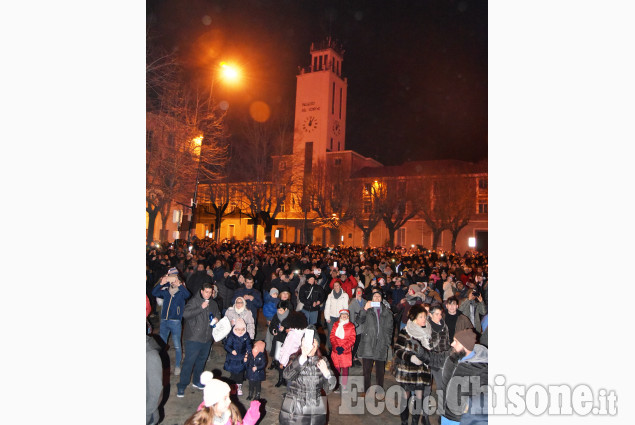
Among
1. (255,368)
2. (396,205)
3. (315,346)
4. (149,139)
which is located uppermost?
(396,205)

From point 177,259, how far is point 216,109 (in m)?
7.58

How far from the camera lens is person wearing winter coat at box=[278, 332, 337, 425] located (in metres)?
4.29

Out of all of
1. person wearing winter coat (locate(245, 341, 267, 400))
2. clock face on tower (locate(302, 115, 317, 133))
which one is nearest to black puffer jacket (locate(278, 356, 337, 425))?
person wearing winter coat (locate(245, 341, 267, 400))

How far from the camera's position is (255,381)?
21.0 feet

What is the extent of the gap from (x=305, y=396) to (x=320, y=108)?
203 feet

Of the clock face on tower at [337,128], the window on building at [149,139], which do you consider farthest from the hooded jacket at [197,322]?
the clock face on tower at [337,128]

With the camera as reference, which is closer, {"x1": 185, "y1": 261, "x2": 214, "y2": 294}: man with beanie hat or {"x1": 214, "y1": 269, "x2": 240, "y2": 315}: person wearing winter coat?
{"x1": 185, "y1": 261, "x2": 214, "y2": 294}: man with beanie hat

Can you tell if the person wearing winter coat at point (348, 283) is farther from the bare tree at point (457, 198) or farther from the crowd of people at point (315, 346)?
the bare tree at point (457, 198)

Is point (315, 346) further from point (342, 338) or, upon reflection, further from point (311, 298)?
point (311, 298)

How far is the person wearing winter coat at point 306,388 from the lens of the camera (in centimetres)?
429

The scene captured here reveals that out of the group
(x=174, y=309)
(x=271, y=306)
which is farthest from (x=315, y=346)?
(x=271, y=306)

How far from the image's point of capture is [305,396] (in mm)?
4289

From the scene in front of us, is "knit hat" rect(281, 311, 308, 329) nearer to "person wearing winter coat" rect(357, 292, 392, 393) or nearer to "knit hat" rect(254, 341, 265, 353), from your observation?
"knit hat" rect(254, 341, 265, 353)

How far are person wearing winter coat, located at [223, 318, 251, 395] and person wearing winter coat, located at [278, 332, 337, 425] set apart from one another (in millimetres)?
2181
